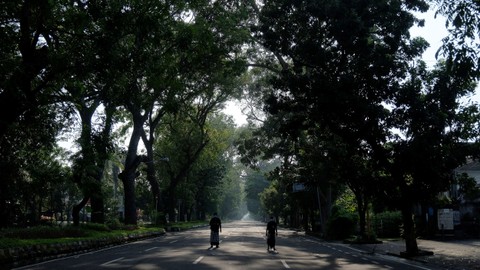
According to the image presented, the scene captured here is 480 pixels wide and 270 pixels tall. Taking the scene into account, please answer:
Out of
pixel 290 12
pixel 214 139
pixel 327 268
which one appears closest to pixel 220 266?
pixel 327 268

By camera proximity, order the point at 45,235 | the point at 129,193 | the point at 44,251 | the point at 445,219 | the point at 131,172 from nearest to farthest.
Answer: the point at 44,251, the point at 45,235, the point at 445,219, the point at 131,172, the point at 129,193

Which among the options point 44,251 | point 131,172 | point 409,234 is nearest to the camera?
point 44,251

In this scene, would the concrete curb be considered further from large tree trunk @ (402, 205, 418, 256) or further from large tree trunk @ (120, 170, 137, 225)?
large tree trunk @ (402, 205, 418, 256)

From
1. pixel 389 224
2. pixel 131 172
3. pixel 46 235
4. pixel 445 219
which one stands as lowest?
pixel 389 224

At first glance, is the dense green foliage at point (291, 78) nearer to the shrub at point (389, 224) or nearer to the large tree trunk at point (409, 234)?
the large tree trunk at point (409, 234)

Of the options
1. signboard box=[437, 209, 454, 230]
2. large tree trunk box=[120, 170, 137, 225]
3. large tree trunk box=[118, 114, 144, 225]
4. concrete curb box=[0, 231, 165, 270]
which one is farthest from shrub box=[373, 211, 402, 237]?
concrete curb box=[0, 231, 165, 270]

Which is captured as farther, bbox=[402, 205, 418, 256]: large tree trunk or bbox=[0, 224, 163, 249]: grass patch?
bbox=[402, 205, 418, 256]: large tree trunk

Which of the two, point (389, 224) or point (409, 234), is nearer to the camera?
point (409, 234)

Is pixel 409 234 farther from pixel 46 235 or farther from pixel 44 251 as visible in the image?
pixel 46 235

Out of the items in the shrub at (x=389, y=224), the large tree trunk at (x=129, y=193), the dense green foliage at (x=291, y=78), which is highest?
the dense green foliage at (x=291, y=78)

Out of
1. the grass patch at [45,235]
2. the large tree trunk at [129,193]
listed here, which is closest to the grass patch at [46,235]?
the grass patch at [45,235]

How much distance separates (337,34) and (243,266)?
399 inches

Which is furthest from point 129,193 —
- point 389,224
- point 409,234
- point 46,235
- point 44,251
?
point 409,234

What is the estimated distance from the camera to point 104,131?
25594 millimetres
